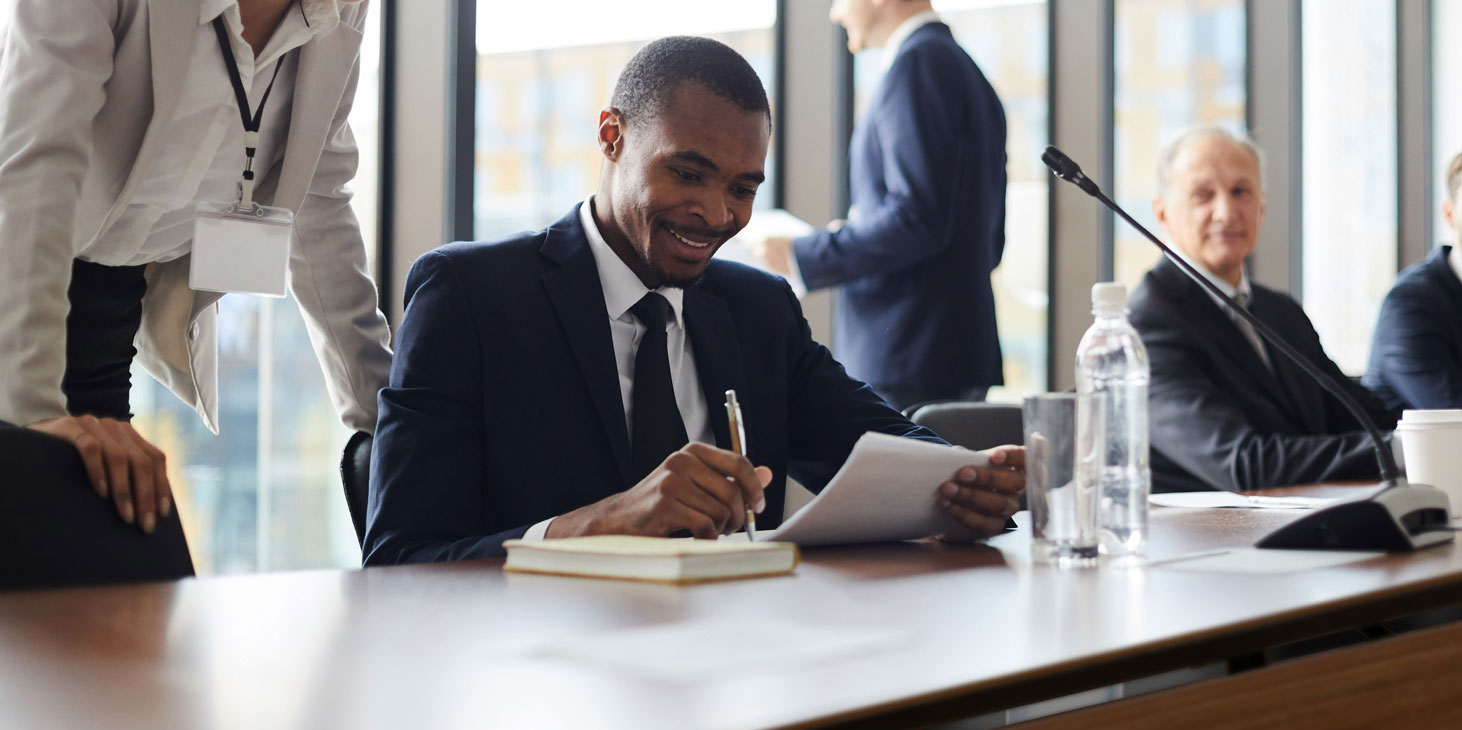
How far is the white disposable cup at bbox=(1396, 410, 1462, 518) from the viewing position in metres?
1.64

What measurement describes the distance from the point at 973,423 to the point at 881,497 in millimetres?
868

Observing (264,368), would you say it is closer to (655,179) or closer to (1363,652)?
(655,179)

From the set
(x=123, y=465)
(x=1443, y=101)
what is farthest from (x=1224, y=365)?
(x=1443, y=101)

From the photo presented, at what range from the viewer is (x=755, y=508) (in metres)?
1.31

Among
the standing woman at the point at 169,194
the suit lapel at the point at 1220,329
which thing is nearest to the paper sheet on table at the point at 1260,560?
the standing woman at the point at 169,194

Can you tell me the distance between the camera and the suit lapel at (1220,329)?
2.79 metres

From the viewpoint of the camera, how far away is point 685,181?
1.80m

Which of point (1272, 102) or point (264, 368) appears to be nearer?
point (264, 368)

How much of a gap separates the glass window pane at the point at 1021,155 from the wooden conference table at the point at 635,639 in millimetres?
4244

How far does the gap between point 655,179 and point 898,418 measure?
494mm

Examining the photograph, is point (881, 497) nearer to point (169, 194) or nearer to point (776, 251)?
point (169, 194)

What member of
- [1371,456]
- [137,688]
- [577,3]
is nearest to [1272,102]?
[577,3]

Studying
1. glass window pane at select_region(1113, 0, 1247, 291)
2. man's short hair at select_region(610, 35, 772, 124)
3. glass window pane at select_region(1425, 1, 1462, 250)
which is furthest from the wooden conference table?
glass window pane at select_region(1425, 1, 1462, 250)

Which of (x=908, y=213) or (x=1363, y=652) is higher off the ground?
(x=908, y=213)
